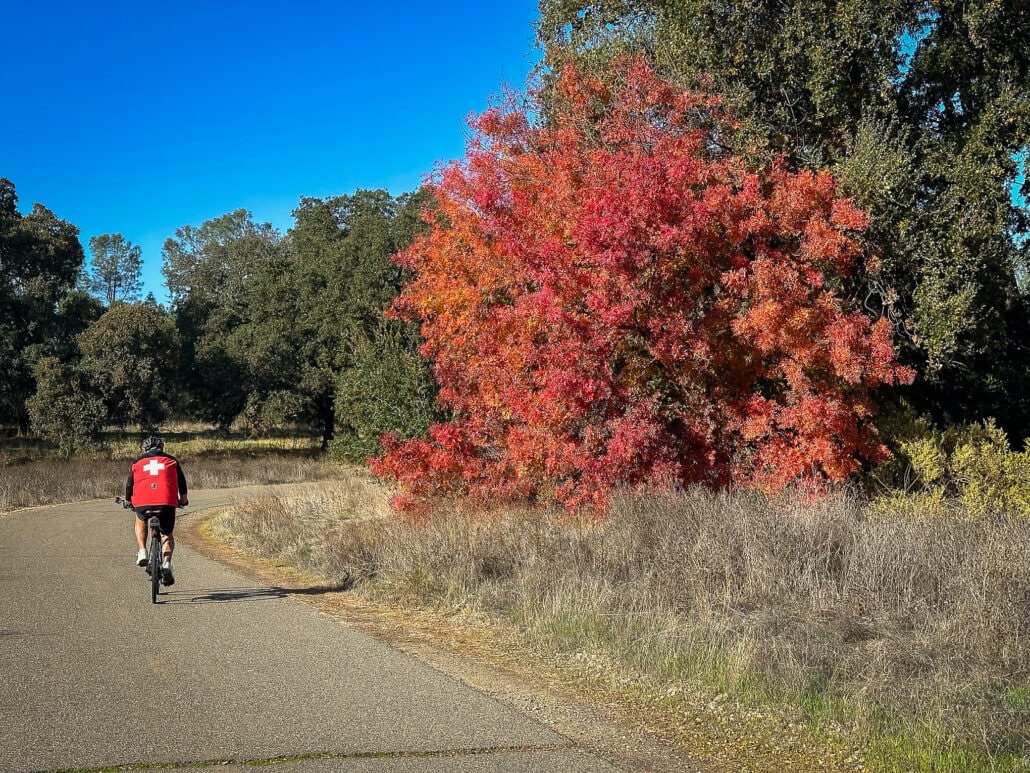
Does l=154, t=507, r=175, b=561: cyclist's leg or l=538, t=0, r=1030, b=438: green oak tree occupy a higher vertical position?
l=538, t=0, r=1030, b=438: green oak tree

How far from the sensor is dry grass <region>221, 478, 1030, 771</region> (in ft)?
17.2

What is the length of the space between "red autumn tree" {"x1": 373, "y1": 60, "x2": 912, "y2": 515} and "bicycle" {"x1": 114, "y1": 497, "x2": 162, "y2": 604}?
5347 mm

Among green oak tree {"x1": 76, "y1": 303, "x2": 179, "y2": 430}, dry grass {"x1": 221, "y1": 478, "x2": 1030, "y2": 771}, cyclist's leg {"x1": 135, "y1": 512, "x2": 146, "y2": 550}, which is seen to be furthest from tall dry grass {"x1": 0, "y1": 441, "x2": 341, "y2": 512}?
dry grass {"x1": 221, "y1": 478, "x2": 1030, "y2": 771}

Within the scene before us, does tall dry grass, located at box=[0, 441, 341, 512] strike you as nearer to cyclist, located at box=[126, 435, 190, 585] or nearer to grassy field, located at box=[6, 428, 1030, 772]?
cyclist, located at box=[126, 435, 190, 585]

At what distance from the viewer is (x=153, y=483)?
9773 mm

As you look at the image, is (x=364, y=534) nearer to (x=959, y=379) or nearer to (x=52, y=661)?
(x=52, y=661)

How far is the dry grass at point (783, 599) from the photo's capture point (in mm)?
5246

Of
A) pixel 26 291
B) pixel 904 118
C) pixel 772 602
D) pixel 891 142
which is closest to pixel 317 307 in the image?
pixel 26 291

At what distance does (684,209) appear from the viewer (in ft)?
41.4

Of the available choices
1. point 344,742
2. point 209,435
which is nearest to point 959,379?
point 344,742

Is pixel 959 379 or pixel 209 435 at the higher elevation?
pixel 959 379

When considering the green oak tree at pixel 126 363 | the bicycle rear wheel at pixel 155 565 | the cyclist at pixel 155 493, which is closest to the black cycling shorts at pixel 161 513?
the cyclist at pixel 155 493

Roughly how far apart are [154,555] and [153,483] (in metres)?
0.86

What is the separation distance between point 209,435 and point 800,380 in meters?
43.4
